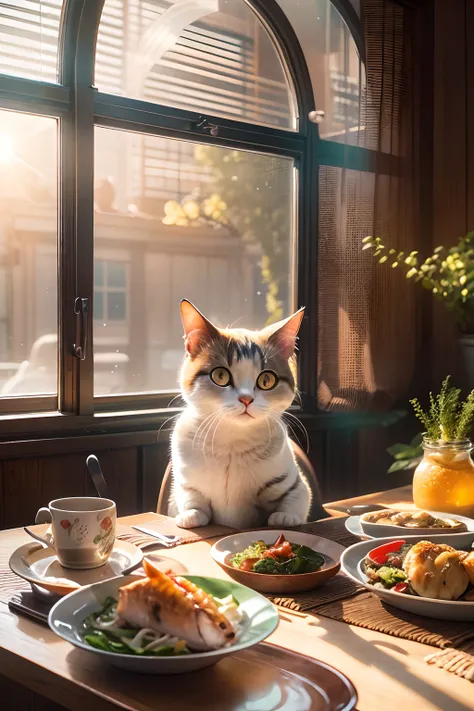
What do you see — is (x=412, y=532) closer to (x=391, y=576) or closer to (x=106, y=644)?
(x=391, y=576)

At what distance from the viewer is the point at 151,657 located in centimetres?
79

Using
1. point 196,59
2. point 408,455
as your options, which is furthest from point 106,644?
point 196,59

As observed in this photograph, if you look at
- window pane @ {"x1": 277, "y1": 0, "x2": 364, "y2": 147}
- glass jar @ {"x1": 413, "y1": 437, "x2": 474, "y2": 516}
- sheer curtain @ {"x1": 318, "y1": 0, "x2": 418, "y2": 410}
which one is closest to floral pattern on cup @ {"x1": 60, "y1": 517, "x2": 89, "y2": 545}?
glass jar @ {"x1": 413, "y1": 437, "x2": 474, "y2": 516}

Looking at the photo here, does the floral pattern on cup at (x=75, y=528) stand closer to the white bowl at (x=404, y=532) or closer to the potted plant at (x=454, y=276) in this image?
the white bowl at (x=404, y=532)

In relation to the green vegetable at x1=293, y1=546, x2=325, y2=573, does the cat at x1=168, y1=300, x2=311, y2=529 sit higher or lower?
higher

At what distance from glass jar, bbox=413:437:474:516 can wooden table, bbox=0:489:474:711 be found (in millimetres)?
628

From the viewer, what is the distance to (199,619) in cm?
82

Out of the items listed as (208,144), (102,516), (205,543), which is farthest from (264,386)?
(208,144)

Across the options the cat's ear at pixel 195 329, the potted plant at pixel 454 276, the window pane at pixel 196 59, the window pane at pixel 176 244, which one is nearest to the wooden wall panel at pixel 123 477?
the window pane at pixel 176 244

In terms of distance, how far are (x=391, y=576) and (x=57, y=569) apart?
49 cm

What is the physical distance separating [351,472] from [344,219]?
106cm

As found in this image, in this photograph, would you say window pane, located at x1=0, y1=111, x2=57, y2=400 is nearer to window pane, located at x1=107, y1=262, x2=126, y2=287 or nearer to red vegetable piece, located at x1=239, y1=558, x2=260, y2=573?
window pane, located at x1=107, y1=262, x2=126, y2=287

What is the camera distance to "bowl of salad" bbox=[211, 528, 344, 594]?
1117 millimetres

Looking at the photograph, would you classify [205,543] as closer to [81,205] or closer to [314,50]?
[81,205]
